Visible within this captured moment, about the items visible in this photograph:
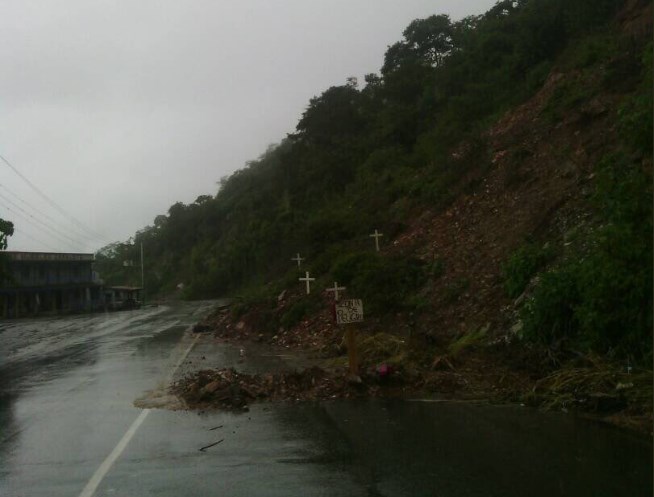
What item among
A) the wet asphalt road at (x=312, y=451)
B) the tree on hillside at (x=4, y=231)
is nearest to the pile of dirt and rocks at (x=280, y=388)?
the wet asphalt road at (x=312, y=451)

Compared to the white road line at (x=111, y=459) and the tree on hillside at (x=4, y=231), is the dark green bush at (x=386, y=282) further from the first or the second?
the tree on hillside at (x=4, y=231)

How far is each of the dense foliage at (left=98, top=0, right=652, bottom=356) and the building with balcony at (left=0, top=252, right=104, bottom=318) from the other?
44.3 ft

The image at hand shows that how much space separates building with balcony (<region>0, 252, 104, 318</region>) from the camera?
73.1m

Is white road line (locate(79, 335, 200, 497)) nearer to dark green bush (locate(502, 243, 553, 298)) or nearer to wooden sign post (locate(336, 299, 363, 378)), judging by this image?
wooden sign post (locate(336, 299, 363, 378))

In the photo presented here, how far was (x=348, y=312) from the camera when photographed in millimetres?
13492

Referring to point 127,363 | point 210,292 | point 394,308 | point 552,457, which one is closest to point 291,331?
point 394,308

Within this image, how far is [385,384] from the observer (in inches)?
520

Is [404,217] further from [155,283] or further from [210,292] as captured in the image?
[155,283]

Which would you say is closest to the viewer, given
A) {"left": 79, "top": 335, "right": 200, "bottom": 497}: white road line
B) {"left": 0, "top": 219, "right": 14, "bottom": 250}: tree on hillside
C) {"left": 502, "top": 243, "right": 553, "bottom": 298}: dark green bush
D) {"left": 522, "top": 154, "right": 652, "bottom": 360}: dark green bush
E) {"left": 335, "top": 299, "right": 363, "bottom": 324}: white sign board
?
{"left": 79, "top": 335, "right": 200, "bottom": 497}: white road line

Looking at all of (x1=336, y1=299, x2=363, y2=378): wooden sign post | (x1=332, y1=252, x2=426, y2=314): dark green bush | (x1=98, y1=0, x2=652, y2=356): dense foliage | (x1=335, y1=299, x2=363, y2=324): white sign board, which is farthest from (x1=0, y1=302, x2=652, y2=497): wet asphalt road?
(x1=332, y1=252, x2=426, y2=314): dark green bush

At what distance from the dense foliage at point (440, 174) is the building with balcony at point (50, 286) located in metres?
13.5

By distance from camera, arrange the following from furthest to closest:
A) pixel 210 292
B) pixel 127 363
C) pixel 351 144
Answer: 1. pixel 210 292
2. pixel 351 144
3. pixel 127 363

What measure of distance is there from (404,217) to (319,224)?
20.5ft

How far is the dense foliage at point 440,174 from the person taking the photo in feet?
38.1
